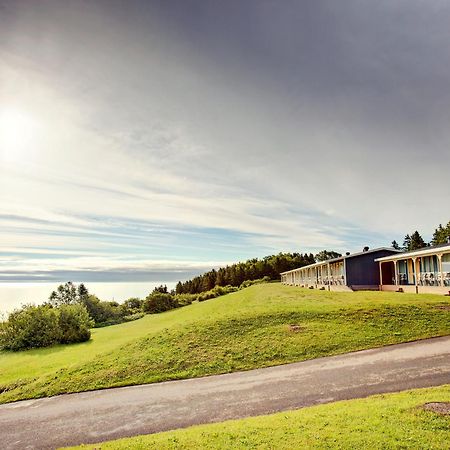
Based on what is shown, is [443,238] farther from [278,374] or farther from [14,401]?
[14,401]

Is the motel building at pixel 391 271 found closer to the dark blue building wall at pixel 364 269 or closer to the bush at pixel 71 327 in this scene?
the dark blue building wall at pixel 364 269

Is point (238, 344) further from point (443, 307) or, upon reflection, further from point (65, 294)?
point (65, 294)

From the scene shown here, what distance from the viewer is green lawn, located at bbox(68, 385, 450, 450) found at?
753cm

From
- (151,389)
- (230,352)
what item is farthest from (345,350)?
(151,389)

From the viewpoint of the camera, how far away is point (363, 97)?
909 inches

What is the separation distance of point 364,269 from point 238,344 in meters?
23.2

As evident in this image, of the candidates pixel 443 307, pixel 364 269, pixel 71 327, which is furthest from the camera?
pixel 364 269

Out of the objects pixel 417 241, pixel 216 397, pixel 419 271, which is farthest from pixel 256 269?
pixel 216 397

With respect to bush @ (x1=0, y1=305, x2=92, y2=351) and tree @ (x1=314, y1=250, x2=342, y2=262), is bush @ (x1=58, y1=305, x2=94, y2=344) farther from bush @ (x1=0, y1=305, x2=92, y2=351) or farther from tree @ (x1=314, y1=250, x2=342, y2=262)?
tree @ (x1=314, y1=250, x2=342, y2=262)

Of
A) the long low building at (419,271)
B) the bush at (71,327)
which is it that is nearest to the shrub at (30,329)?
the bush at (71,327)

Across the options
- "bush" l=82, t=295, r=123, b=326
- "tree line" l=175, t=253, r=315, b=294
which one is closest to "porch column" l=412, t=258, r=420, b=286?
"bush" l=82, t=295, r=123, b=326

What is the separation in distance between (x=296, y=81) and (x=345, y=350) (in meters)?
16.0

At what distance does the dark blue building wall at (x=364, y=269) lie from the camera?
36.8 m

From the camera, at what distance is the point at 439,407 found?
8781 millimetres
